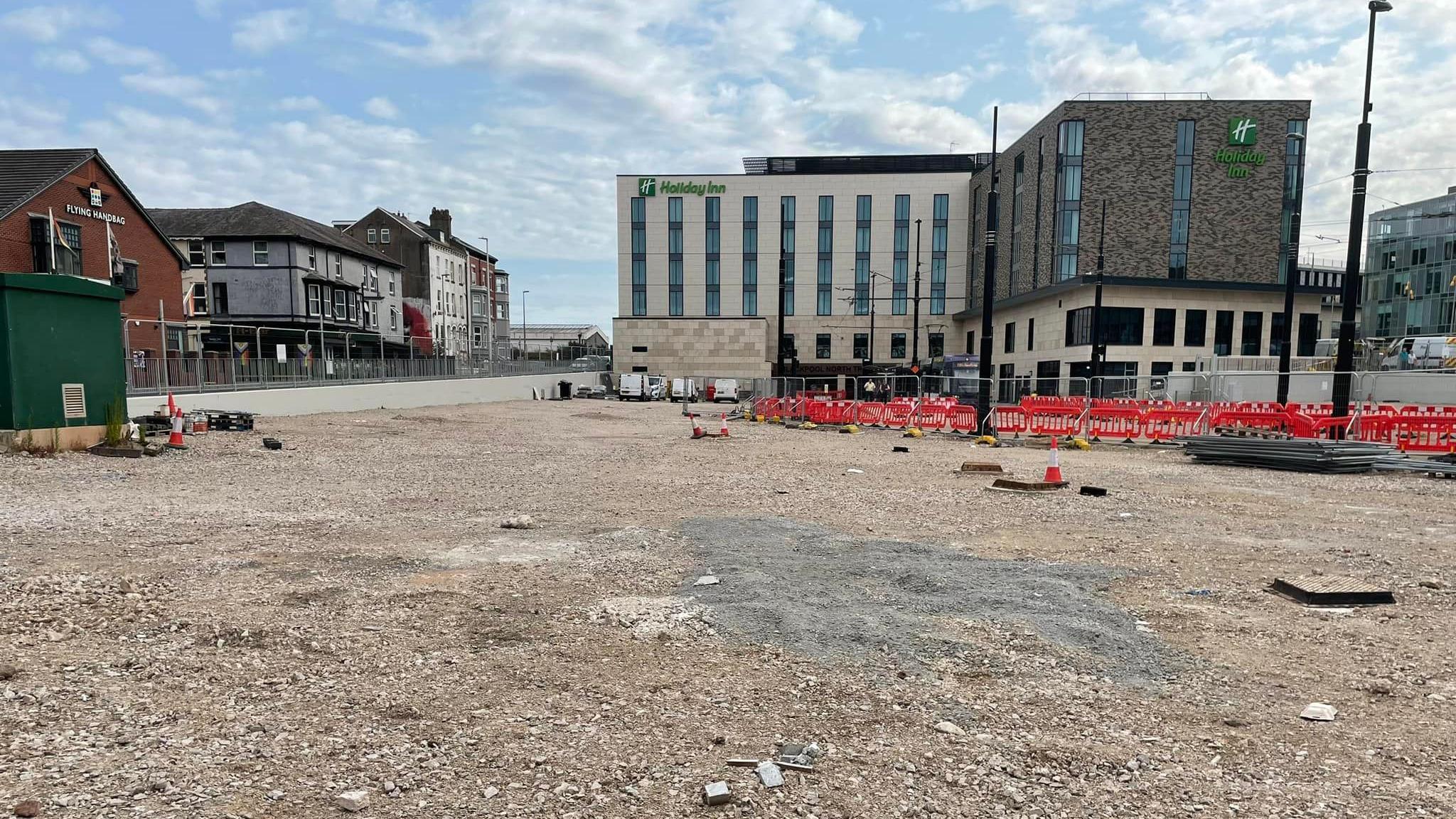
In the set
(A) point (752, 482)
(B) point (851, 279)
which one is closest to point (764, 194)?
(B) point (851, 279)

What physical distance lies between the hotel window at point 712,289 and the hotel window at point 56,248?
42.9m

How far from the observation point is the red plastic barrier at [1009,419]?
21578 mm

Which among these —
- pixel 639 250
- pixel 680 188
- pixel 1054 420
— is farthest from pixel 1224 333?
pixel 639 250

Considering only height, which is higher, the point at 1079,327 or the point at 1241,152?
the point at 1241,152

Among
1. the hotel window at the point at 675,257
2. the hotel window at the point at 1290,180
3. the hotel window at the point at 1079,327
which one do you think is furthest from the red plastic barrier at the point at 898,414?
the hotel window at the point at 675,257

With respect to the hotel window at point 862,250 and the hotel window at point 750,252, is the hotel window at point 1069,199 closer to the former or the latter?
the hotel window at point 862,250

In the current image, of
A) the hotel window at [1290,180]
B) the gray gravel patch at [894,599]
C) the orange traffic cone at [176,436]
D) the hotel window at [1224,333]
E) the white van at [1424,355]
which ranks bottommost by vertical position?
the gray gravel patch at [894,599]

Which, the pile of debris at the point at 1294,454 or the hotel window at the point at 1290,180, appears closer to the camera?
the pile of debris at the point at 1294,454

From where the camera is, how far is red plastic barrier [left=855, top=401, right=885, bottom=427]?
2531 cm

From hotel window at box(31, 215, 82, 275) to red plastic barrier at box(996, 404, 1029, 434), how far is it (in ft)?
120

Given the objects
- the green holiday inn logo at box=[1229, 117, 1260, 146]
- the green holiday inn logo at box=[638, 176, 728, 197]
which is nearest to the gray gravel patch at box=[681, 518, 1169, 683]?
the green holiday inn logo at box=[1229, 117, 1260, 146]

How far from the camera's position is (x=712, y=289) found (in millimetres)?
65875

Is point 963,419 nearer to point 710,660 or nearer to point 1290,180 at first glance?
point 710,660

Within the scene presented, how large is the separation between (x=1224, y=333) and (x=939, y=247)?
23.9 meters
